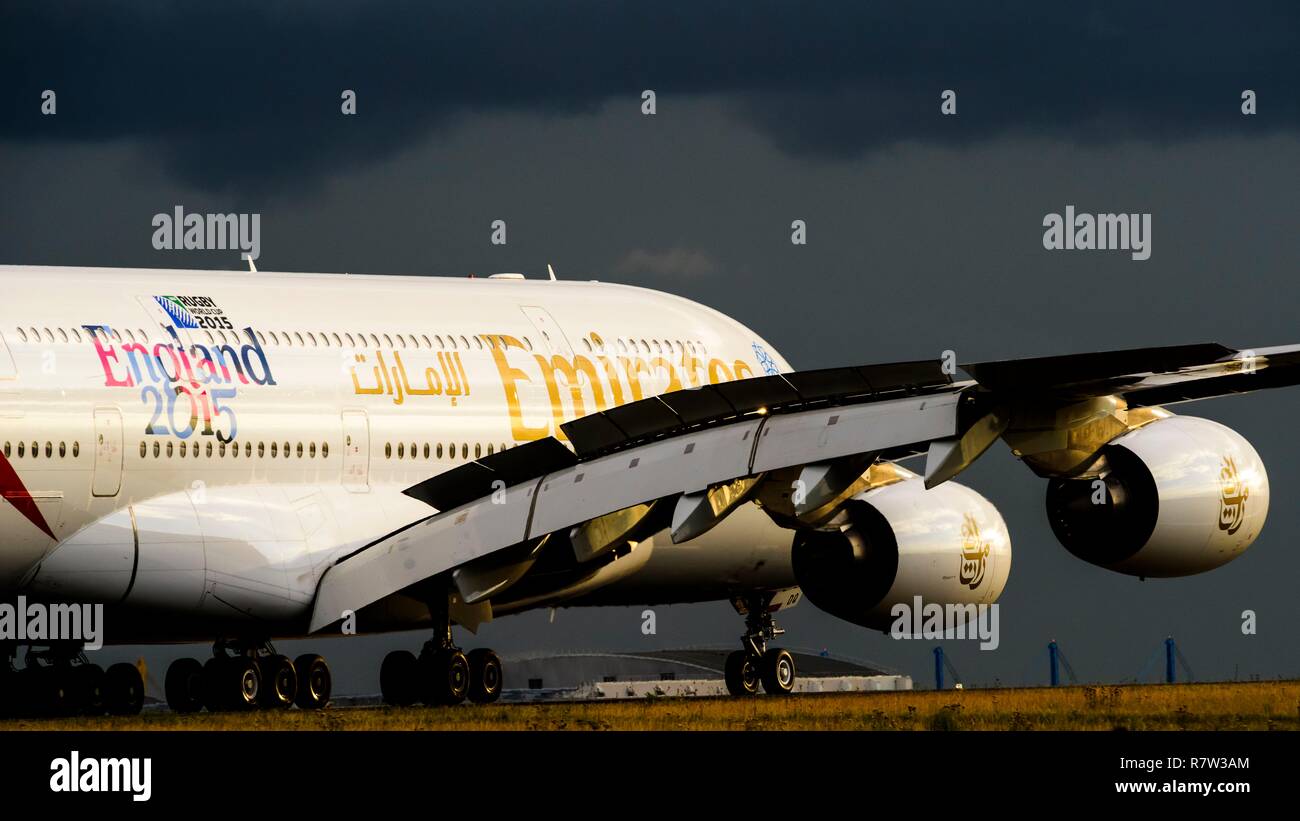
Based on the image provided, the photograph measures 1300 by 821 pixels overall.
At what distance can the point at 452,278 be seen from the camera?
89.0 feet

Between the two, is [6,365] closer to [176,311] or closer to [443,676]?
[176,311]

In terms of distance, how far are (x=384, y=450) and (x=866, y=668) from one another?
2154 centimetres

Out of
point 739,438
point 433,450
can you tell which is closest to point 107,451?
point 433,450

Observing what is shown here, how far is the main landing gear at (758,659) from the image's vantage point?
2909 centimetres

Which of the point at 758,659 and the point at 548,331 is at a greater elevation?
the point at 548,331

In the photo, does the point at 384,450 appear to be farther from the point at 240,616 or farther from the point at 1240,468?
the point at 1240,468

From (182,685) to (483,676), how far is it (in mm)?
3459

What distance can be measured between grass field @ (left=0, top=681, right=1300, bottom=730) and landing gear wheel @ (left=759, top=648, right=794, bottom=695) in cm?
429

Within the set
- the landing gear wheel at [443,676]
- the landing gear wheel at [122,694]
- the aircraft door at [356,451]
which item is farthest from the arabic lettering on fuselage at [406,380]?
the landing gear wheel at [122,694]

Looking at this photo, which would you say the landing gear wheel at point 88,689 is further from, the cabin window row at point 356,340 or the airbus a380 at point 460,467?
the cabin window row at point 356,340

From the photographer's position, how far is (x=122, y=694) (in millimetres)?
27094

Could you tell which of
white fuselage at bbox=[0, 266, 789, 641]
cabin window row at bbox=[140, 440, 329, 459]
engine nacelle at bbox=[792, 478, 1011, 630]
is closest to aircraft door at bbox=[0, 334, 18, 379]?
white fuselage at bbox=[0, 266, 789, 641]
